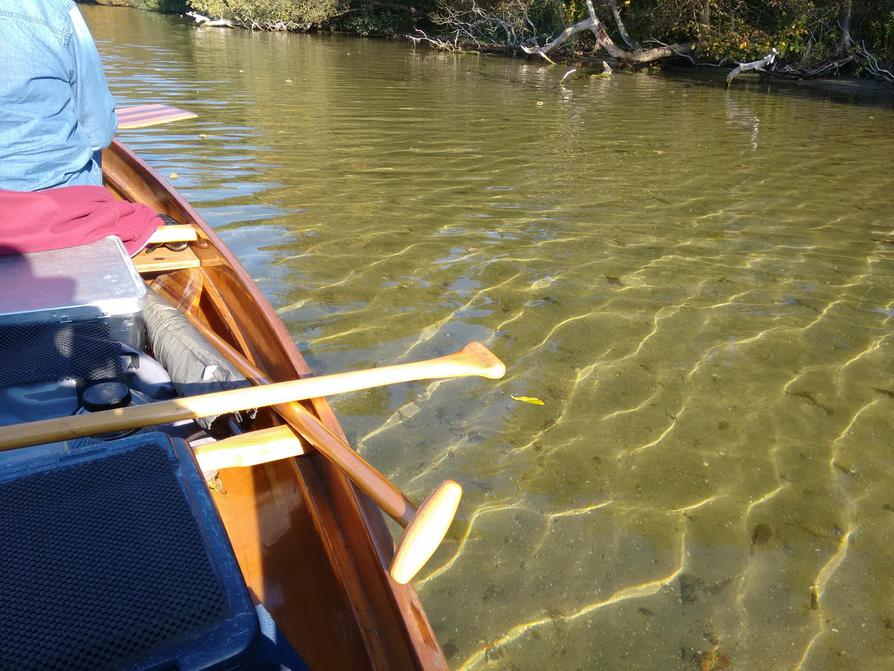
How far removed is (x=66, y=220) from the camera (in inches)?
98.7

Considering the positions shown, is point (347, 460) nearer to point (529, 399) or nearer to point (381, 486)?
point (381, 486)


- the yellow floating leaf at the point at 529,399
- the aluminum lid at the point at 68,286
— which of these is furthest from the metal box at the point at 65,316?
the yellow floating leaf at the point at 529,399

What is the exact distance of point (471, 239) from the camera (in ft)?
17.1

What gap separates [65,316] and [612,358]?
2.54 meters

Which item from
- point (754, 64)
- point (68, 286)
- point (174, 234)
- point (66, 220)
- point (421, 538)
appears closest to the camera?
point (421, 538)

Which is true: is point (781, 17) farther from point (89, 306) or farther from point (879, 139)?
point (89, 306)

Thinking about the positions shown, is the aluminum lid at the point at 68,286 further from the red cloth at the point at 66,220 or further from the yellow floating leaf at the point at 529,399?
the yellow floating leaf at the point at 529,399

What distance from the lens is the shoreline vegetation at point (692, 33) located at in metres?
14.4

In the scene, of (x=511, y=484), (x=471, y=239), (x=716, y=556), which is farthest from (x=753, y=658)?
(x=471, y=239)

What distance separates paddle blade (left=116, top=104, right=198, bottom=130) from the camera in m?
6.73

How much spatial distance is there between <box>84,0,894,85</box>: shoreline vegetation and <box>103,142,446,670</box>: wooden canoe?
573 inches

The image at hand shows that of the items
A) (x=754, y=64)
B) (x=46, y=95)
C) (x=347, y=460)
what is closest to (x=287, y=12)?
(x=754, y=64)

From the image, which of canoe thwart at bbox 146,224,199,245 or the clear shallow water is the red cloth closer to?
canoe thwart at bbox 146,224,199,245

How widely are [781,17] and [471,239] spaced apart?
1398 cm
